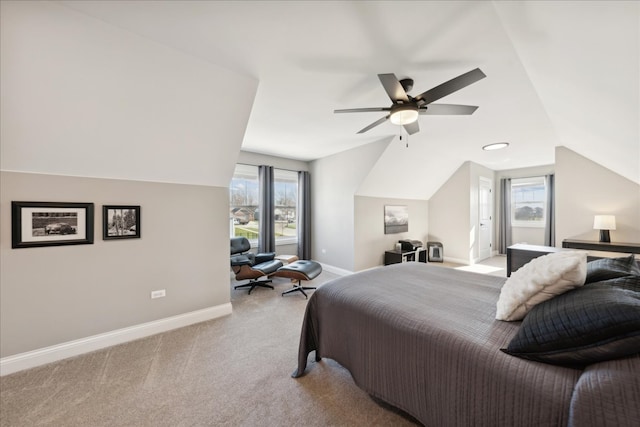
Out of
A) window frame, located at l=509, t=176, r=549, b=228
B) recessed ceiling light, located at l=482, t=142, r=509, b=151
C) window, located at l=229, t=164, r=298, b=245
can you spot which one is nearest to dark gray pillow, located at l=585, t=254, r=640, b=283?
recessed ceiling light, located at l=482, t=142, r=509, b=151

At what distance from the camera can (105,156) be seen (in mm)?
2361

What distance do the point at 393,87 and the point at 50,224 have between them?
3.37 m

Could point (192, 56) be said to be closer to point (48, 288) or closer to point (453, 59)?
point (453, 59)

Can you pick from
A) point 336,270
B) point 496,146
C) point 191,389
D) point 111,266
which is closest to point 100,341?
point 111,266

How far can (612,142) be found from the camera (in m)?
2.68

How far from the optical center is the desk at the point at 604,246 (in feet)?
11.6

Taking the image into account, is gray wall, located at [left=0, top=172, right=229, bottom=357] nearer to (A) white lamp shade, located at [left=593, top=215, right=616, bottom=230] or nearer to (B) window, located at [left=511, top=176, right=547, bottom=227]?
(A) white lamp shade, located at [left=593, top=215, right=616, bottom=230]

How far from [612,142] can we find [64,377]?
5853 millimetres

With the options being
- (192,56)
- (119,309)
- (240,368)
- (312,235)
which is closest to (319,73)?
(192,56)

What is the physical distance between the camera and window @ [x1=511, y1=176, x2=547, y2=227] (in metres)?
6.43

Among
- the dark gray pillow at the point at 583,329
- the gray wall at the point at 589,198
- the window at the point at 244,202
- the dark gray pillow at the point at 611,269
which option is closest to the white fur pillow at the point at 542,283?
the dark gray pillow at the point at 583,329

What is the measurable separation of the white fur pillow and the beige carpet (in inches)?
38.9

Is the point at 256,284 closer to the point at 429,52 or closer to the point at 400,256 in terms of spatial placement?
the point at 400,256

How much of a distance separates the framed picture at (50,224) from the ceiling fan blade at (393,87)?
3.03 metres
